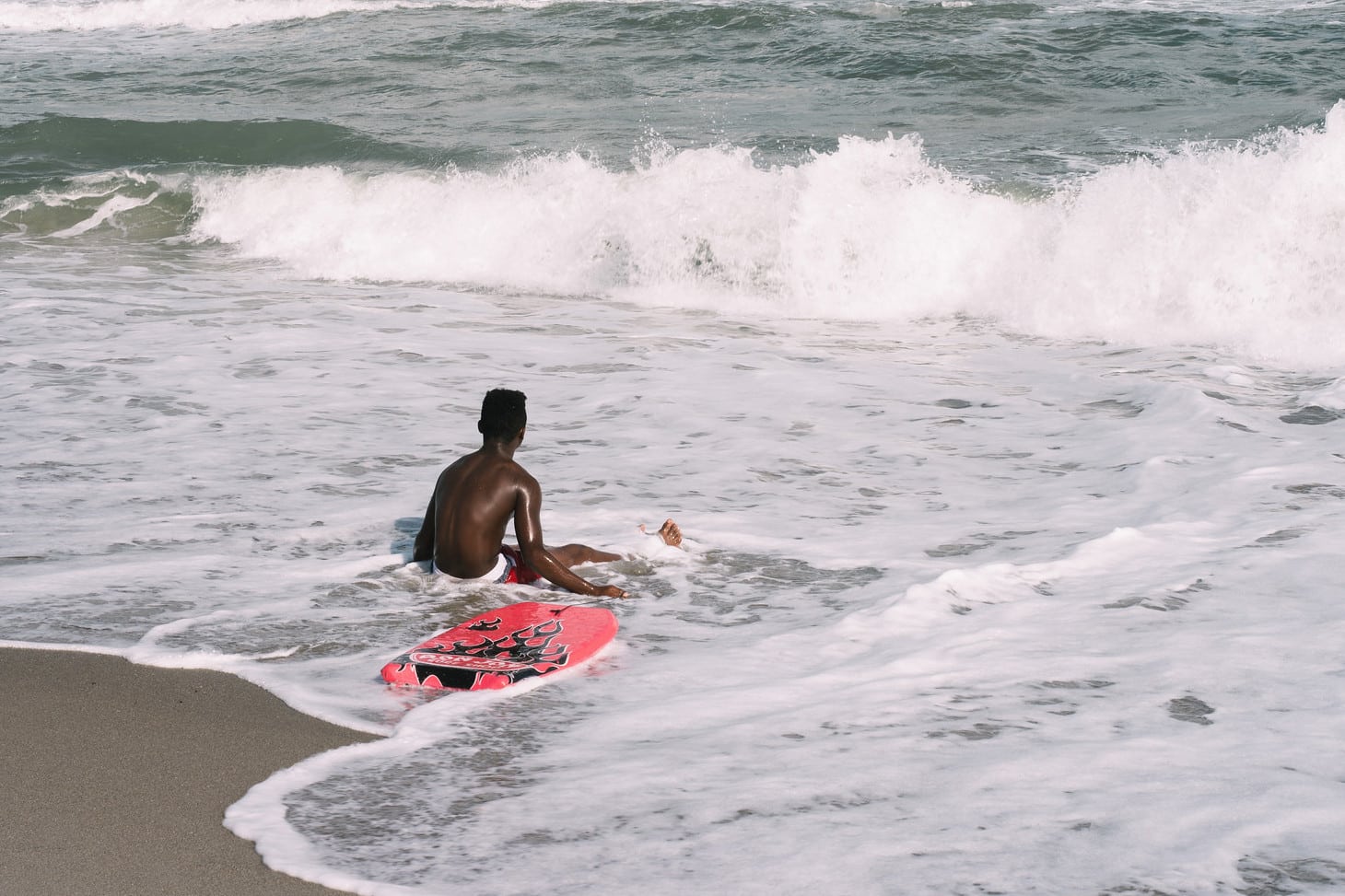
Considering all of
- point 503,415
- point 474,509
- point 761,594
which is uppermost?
point 503,415

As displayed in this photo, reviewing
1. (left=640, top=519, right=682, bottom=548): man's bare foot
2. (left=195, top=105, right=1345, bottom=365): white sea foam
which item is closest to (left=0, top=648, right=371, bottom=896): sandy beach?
(left=640, top=519, right=682, bottom=548): man's bare foot

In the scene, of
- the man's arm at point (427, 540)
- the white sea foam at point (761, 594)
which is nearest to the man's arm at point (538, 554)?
the white sea foam at point (761, 594)

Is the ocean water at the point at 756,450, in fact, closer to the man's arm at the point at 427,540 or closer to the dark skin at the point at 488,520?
the man's arm at the point at 427,540

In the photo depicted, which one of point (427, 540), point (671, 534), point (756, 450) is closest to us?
point (427, 540)

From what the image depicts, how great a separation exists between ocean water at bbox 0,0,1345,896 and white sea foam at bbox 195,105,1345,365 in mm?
49

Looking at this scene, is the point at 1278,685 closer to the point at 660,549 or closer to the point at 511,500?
the point at 660,549

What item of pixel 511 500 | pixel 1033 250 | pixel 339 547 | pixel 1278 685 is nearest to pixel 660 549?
pixel 511 500

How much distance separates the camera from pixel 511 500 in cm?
519

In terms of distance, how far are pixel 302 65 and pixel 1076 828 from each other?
2249cm

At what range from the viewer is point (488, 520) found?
17.0ft

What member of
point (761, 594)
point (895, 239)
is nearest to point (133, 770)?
point (761, 594)

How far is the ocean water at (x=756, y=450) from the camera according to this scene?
3.36 metres

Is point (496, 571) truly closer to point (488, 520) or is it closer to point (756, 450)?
point (488, 520)

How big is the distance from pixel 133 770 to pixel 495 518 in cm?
195
